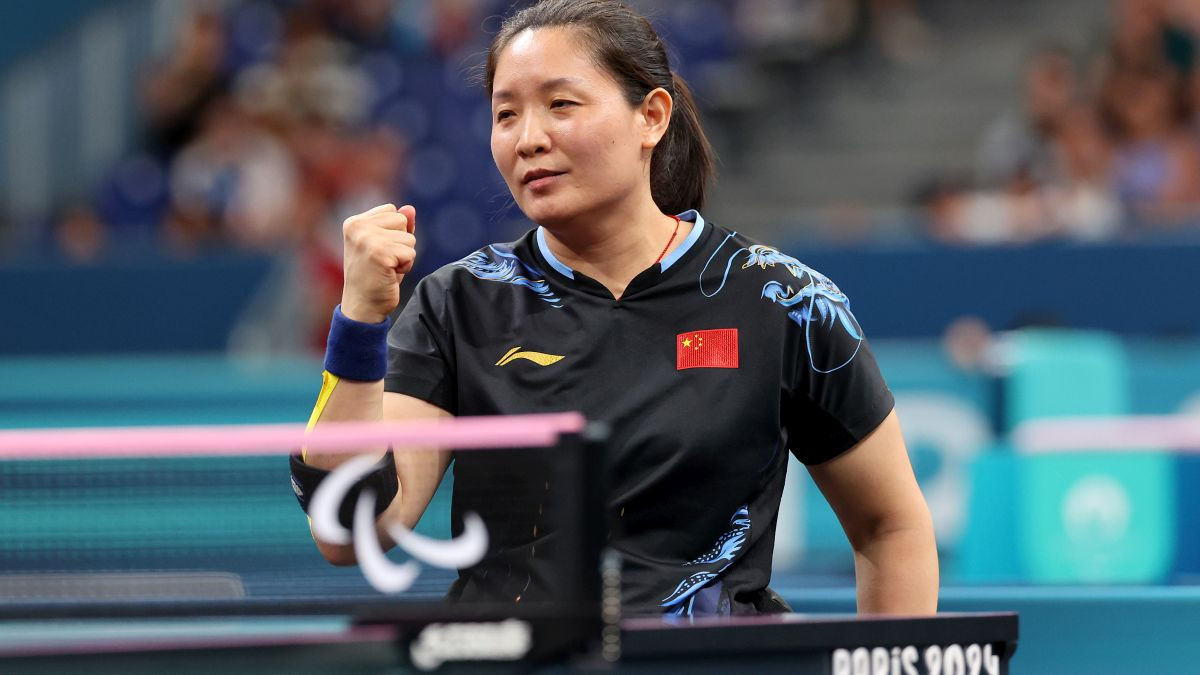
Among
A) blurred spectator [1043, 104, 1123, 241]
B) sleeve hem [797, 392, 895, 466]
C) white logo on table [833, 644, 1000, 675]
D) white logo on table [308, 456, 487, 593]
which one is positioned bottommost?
white logo on table [833, 644, 1000, 675]

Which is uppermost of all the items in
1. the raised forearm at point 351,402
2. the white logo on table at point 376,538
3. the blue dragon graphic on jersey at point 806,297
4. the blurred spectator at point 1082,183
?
the blurred spectator at point 1082,183

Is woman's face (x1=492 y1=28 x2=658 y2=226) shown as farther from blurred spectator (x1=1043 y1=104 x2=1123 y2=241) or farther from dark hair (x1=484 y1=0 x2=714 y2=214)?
blurred spectator (x1=1043 y1=104 x2=1123 y2=241)

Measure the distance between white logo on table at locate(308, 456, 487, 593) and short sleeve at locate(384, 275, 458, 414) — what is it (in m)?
0.55

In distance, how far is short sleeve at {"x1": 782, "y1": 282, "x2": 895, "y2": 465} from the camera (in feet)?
7.45

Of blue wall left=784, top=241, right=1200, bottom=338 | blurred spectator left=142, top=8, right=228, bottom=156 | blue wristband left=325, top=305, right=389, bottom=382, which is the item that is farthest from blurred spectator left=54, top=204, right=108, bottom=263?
blue wristband left=325, top=305, right=389, bottom=382

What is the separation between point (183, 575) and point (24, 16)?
11.3m

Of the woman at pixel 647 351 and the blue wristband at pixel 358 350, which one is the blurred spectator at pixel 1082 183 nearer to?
the woman at pixel 647 351

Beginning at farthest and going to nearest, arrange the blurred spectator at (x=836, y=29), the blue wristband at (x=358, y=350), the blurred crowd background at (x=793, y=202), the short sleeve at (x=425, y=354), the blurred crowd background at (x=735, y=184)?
1. the blurred spectator at (x=836, y=29)
2. the blurred crowd background at (x=735, y=184)
3. the blurred crowd background at (x=793, y=202)
4. the short sleeve at (x=425, y=354)
5. the blue wristband at (x=358, y=350)

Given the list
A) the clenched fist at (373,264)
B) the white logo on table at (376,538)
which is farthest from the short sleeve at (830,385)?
the white logo on table at (376,538)

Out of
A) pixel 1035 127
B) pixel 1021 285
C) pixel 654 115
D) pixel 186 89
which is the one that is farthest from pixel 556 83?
pixel 186 89

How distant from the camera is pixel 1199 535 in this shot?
5.04 metres

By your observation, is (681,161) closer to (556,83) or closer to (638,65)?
(638,65)

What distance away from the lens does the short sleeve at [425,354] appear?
2.26 m

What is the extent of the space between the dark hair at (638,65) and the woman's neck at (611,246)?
0.56 ft
